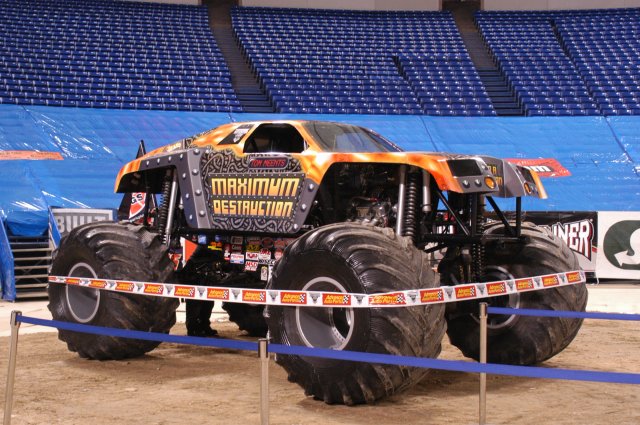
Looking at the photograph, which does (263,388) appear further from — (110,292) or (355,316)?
(110,292)

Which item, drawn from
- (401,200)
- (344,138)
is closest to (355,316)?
(401,200)

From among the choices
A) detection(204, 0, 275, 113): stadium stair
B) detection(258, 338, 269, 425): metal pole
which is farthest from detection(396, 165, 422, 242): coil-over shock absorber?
detection(204, 0, 275, 113): stadium stair

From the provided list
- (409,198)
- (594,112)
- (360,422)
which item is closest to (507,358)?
(409,198)

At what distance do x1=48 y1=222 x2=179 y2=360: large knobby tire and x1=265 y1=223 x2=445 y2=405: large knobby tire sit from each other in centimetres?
191

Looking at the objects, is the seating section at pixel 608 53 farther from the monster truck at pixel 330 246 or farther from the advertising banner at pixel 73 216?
the monster truck at pixel 330 246

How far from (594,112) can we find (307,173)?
19376 mm

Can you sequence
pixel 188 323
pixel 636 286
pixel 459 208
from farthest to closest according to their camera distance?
pixel 636 286 → pixel 188 323 → pixel 459 208

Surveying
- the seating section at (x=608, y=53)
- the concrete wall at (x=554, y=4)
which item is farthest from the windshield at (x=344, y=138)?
the concrete wall at (x=554, y=4)

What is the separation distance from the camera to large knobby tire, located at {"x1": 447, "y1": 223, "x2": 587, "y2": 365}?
8023 mm

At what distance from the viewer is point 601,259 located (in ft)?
56.8

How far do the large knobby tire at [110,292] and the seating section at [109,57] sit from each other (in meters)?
14.3

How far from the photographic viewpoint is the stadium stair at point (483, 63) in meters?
26.2

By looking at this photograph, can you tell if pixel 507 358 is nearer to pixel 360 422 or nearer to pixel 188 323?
pixel 360 422

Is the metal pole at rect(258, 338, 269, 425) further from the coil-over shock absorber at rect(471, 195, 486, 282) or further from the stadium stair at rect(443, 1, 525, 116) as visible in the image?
the stadium stair at rect(443, 1, 525, 116)
